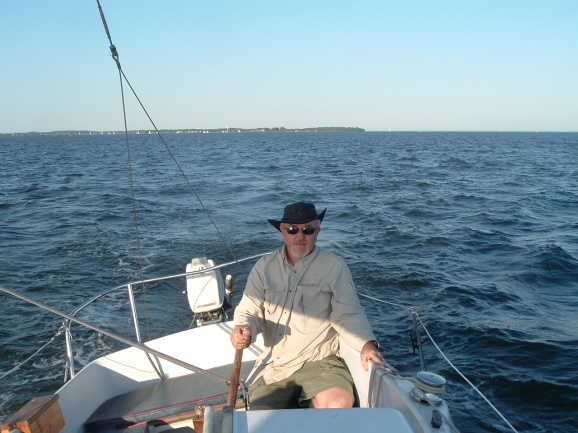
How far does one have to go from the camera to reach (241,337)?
2764mm

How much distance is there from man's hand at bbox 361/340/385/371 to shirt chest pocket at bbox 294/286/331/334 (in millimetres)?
334

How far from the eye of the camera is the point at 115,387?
393cm

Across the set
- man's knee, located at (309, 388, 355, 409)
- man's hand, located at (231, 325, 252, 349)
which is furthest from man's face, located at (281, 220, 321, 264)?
man's knee, located at (309, 388, 355, 409)

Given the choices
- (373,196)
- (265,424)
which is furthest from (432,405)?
(373,196)

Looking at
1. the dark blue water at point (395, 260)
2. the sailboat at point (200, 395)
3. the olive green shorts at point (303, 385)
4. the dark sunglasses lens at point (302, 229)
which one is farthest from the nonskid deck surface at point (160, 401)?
the dark blue water at point (395, 260)

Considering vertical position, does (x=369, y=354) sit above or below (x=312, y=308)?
below

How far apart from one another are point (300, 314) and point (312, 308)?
9 centimetres

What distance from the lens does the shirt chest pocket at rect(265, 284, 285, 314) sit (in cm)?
306

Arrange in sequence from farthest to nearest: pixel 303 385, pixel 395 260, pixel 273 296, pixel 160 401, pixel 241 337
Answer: pixel 395 260, pixel 160 401, pixel 273 296, pixel 303 385, pixel 241 337

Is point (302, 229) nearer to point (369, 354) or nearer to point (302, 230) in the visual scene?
point (302, 230)

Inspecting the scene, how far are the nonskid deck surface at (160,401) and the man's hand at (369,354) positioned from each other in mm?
1498

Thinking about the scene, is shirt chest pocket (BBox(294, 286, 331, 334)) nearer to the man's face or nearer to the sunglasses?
the man's face

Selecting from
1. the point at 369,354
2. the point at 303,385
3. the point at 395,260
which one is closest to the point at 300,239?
the point at 369,354

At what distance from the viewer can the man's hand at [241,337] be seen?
276 centimetres
